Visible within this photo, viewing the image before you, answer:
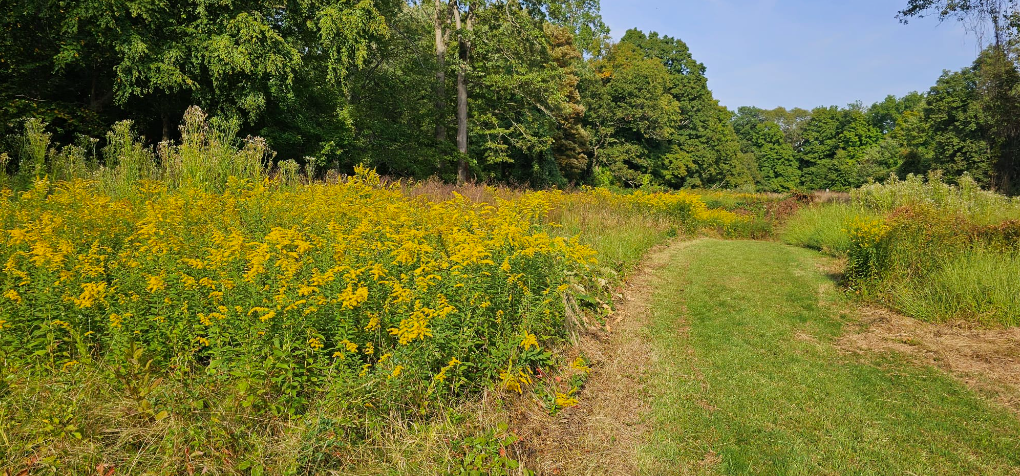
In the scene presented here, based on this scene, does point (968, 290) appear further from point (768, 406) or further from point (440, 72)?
point (440, 72)

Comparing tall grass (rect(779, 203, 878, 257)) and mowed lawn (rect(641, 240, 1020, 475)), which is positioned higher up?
tall grass (rect(779, 203, 878, 257))

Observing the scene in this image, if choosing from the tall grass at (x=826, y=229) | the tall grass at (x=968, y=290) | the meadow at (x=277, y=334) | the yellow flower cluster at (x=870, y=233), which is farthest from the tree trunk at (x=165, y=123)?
the tall grass at (x=826, y=229)

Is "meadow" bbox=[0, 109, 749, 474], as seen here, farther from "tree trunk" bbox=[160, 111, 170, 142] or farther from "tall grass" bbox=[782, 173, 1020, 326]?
"tree trunk" bbox=[160, 111, 170, 142]

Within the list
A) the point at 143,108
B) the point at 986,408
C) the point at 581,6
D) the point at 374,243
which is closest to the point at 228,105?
the point at 143,108

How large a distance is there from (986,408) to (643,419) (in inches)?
101

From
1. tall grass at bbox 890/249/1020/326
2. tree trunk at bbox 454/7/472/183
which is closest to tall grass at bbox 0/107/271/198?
tall grass at bbox 890/249/1020/326

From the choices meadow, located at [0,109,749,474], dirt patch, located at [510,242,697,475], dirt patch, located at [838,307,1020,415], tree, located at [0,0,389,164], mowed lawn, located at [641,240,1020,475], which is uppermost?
tree, located at [0,0,389,164]

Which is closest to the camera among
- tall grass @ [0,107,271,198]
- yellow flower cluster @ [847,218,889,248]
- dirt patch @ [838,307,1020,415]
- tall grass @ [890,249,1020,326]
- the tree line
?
dirt patch @ [838,307,1020,415]

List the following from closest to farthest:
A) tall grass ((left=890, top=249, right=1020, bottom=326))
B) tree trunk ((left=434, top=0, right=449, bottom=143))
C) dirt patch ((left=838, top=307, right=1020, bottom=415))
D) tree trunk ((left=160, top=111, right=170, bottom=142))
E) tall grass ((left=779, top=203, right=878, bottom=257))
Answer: dirt patch ((left=838, top=307, right=1020, bottom=415)), tall grass ((left=890, top=249, right=1020, bottom=326)), tall grass ((left=779, top=203, right=878, bottom=257)), tree trunk ((left=160, top=111, right=170, bottom=142)), tree trunk ((left=434, top=0, right=449, bottom=143))

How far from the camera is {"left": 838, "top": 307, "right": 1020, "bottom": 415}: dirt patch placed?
399cm

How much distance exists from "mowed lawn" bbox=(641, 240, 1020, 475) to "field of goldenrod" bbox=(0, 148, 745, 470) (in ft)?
3.18

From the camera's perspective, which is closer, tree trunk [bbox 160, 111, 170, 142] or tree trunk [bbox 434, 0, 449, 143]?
tree trunk [bbox 160, 111, 170, 142]

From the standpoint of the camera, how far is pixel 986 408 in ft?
11.8

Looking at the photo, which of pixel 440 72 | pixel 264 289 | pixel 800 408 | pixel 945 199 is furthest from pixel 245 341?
pixel 440 72
